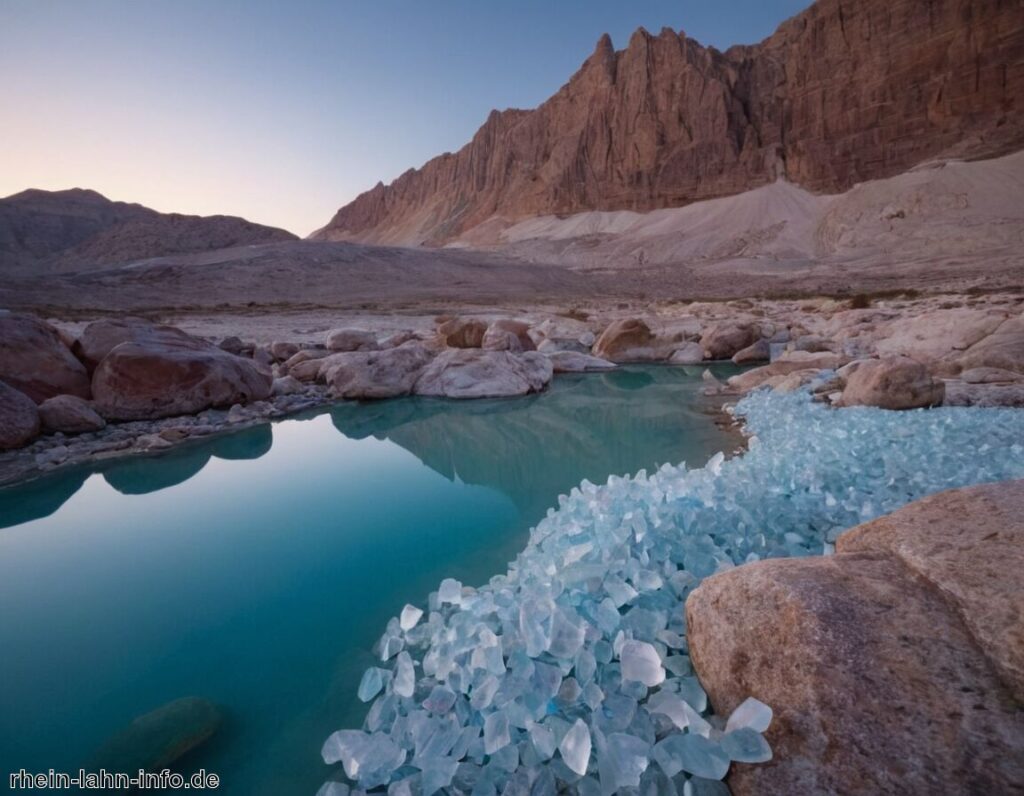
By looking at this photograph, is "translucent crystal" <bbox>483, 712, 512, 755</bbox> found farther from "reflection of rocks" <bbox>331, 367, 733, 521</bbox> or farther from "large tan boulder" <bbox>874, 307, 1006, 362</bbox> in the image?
"large tan boulder" <bbox>874, 307, 1006, 362</bbox>

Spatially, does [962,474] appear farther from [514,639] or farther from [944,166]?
[944,166]

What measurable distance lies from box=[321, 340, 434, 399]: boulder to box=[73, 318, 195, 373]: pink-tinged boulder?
1980 mm

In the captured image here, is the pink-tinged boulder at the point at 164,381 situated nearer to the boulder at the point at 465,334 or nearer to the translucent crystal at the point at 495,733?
the boulder at the point at 465,334

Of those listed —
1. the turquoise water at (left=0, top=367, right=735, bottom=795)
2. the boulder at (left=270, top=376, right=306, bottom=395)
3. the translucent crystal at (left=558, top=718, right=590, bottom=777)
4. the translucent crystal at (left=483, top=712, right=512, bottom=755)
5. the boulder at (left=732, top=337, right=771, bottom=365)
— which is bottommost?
the boulder at (left=732, top=337, right=771, bottom=365)

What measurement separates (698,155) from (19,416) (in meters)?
63.2

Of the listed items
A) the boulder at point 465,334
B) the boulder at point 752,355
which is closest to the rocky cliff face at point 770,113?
the boulder at point 752,355

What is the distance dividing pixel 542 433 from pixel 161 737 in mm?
4387

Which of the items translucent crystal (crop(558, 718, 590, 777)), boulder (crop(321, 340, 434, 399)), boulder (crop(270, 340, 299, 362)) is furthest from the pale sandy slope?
translucent crystal (crop(558, 718, 590, 777))

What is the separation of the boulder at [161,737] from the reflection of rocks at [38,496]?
9.73 feet

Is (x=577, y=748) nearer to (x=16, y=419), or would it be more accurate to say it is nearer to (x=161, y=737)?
(x=161, y=737)

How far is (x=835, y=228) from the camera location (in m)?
43.7

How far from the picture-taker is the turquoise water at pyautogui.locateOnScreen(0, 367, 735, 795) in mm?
1966

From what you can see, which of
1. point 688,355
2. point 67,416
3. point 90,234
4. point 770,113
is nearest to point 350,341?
point 67,416

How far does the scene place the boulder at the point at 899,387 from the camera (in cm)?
451
